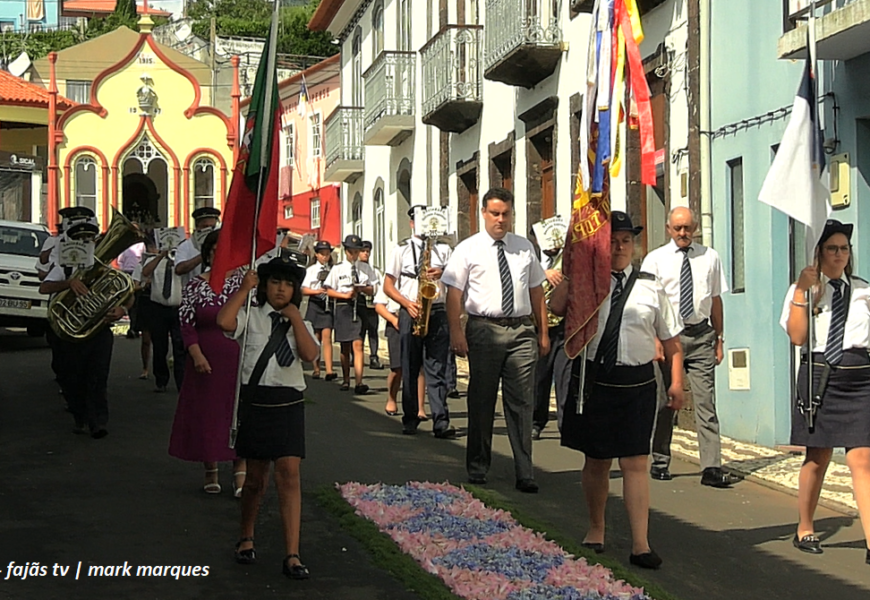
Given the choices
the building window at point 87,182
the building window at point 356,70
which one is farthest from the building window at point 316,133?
the building window at point 356,70

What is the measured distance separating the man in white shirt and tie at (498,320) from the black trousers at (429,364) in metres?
2.45

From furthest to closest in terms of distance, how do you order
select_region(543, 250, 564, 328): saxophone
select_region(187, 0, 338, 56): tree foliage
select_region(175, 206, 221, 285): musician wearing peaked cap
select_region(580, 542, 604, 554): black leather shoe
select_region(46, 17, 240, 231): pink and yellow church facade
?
1. select_region(187, 0, 338, 56): tree foliage
2. select_region(46, 17, 240, 231): pink and yellow church facade
3. select_region(543, 250, 564, 328): saxophone
4. select_region(175, 206, 221, 285): musician wearing peaked cap
5. select_region(580, 542, 604, 554): black leather shoe

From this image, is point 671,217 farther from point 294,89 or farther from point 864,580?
point 294,89

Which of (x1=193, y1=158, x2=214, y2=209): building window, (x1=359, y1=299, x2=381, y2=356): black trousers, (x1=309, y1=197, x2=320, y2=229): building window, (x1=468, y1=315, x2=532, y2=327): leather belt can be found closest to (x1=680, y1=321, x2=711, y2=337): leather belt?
(x1=468, y1=315, x2=532, y2=327): leather belt

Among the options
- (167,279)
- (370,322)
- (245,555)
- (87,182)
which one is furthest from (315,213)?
(245,555)

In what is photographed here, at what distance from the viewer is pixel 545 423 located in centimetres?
1297

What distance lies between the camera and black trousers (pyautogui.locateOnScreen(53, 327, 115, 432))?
12.0 meters

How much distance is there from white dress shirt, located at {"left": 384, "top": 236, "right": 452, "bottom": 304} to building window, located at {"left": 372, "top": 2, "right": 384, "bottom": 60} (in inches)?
669

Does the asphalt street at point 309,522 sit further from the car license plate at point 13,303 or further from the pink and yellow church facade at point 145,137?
Result: the pink and yellow church facade at point 145,137

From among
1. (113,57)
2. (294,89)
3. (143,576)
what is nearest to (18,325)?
(143,576)

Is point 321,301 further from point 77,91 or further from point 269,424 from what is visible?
point 77,91

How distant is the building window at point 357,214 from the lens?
34.2m

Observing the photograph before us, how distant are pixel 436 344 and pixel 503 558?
559 cm

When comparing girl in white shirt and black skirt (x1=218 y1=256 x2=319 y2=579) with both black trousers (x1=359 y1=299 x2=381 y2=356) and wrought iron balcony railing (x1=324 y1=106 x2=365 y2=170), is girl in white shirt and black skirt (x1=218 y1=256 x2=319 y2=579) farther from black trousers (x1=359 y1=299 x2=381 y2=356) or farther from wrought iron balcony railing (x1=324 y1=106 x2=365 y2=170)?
wrought iron balcony railing (x1=324 y1=106 x2=365 y2=170)
